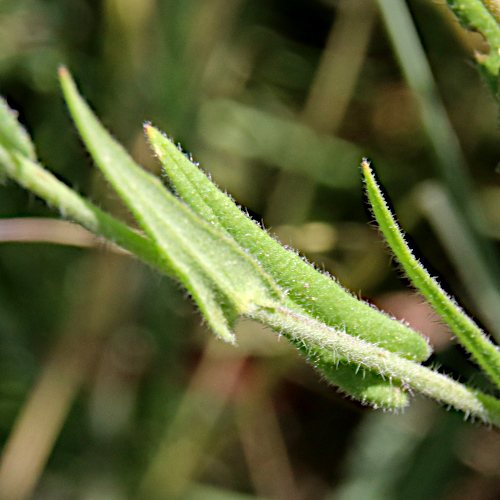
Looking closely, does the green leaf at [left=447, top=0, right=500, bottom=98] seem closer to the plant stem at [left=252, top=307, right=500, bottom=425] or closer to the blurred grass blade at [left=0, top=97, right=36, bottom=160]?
the plant stem at [left=252, top=307, right=500, bottom=425]

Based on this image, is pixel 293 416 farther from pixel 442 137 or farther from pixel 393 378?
pixel 393 378

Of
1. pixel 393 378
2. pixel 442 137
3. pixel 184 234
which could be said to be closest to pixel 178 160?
pixel 184 234

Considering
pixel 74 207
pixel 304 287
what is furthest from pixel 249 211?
pixel 74 207

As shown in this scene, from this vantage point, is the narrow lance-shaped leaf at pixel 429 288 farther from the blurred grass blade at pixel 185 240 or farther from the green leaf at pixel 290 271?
the blurred grass blade at pixel 185 240

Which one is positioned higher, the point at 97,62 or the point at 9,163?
the point at 9,163

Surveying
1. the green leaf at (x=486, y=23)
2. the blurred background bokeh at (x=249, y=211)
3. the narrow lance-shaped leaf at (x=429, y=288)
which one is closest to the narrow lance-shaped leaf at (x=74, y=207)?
the narrow lance-shaped leaf at (x=429, y=288)
